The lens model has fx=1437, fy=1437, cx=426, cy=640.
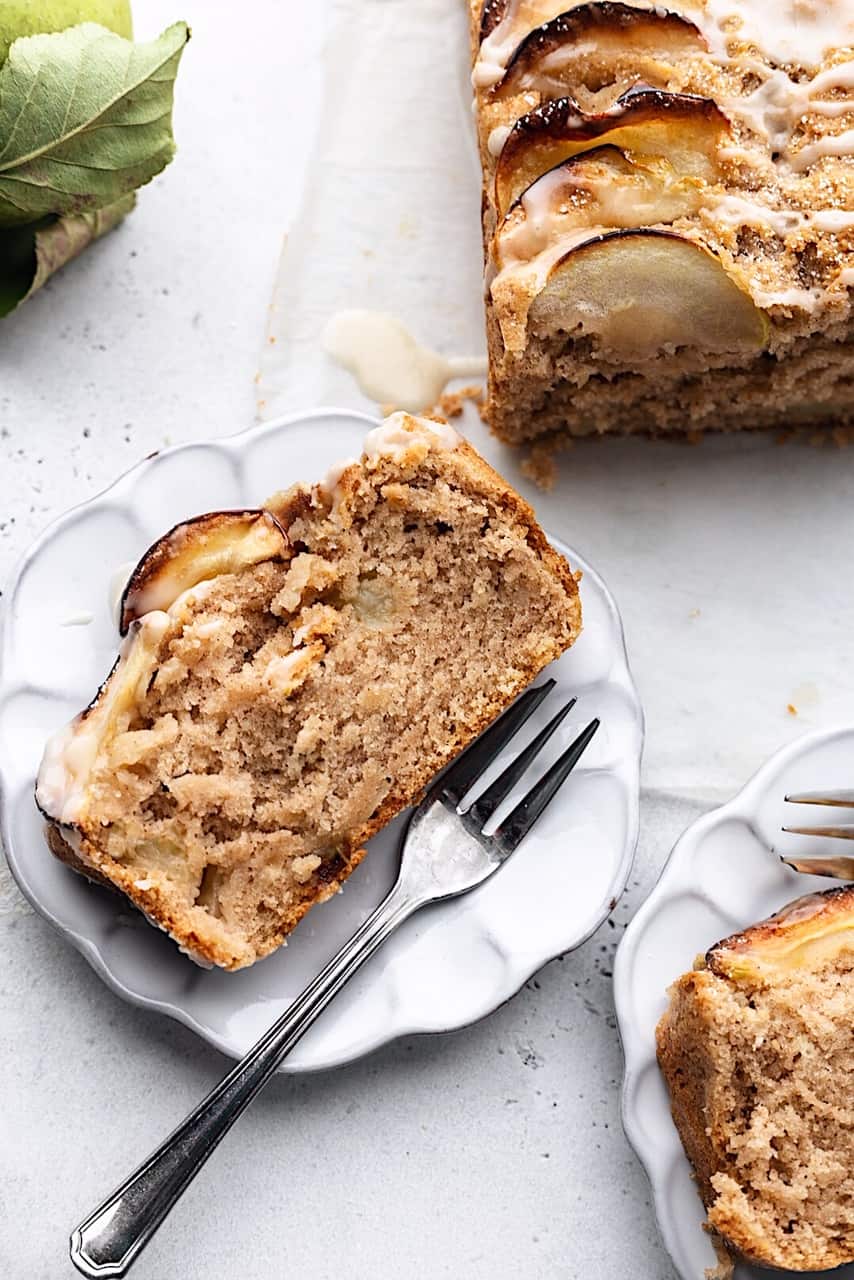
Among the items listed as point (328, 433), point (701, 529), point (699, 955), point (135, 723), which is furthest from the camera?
point (701, 529)

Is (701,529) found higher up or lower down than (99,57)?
lower down

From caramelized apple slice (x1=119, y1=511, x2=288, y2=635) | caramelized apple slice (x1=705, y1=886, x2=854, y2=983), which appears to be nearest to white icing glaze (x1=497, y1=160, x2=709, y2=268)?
caramelized apple slice (x1=119, y1=511, x2=288, y2=635)

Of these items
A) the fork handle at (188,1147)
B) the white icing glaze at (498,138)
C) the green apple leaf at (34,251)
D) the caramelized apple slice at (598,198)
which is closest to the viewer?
the fork handle at (188,1147)

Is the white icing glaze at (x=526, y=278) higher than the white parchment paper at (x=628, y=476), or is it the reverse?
the white icing glaze at (x=526, y=278)

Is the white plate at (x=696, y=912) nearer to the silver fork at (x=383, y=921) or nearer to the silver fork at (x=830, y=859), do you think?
the silver fork at (x=830, y=859)

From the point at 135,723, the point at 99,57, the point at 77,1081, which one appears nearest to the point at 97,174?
the point at 99,57

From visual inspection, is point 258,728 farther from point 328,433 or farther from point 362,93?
point 362,93

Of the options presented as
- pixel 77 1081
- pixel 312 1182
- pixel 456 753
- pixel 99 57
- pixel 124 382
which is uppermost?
pixel 99 57

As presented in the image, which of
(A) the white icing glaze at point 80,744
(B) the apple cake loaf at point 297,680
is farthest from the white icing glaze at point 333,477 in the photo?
(A) the white icing glaze at point 80,744
